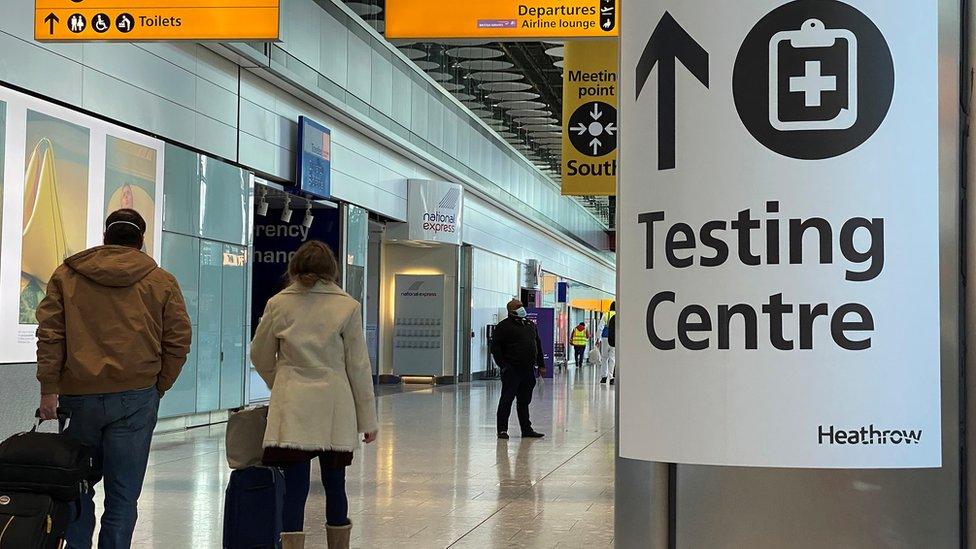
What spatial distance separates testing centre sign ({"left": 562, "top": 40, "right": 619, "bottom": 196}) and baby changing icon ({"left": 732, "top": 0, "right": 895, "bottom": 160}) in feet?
37.4

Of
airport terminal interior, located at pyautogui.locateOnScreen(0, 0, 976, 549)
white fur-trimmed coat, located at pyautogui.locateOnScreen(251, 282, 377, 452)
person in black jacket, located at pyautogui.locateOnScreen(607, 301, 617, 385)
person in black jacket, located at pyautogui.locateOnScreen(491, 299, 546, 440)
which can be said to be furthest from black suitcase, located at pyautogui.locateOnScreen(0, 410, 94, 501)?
person in black jacket, located at pyautogui.locateOnScreen(491, 299, 546, 440)

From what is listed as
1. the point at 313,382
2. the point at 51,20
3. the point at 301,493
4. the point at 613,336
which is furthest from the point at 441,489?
the point at 613,336

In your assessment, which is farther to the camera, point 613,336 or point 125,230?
point 613,336

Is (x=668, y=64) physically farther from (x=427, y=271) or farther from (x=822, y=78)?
(x=427, y=271)

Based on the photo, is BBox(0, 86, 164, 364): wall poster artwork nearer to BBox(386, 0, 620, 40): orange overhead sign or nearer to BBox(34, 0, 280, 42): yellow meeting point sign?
BBox(34, 0, 280, 42): yellow meeting point sign

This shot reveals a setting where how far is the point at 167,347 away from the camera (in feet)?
16.6

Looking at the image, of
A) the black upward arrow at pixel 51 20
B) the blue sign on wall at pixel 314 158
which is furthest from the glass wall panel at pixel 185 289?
the black upward arrow at pixel 51 20

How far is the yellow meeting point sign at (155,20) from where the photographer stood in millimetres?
8398

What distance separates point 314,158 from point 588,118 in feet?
20.9

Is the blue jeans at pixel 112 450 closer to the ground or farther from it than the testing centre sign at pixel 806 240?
closer to the ground

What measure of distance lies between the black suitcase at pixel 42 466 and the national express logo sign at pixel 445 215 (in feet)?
71.0

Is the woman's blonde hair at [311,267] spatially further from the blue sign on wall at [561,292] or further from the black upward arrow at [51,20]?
the blue sign on wall at [561,292]

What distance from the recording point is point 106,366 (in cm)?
486

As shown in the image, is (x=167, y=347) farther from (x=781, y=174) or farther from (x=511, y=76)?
(x=511, y=76)
